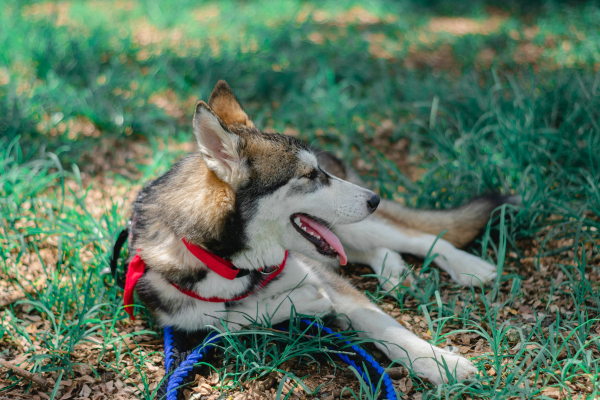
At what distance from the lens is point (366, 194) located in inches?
91.0

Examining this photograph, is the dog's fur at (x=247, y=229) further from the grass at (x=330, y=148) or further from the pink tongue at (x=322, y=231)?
the grass at (x=330, y=148)

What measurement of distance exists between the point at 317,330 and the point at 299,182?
852 millimetres

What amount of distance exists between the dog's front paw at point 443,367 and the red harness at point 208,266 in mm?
891

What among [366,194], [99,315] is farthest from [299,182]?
[99,315]

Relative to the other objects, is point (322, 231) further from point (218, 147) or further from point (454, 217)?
point (454, 217)

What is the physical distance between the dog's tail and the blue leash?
3.88ft

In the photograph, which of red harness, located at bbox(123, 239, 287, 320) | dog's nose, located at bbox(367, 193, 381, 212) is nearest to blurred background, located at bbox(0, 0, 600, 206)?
dog's nose, located at bbox(367, 193, 381, 212)

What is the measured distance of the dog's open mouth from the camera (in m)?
2.28

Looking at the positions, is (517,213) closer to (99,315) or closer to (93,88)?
(99,315)

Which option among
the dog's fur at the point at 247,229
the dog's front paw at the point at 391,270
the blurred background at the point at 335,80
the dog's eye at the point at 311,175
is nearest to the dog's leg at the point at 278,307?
the dog's fur at the point at 247,229

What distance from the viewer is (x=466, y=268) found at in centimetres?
287

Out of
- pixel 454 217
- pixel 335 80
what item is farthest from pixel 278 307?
pixel 335 80

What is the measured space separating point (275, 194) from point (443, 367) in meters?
1.14

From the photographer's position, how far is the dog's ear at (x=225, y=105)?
99.0 inches
